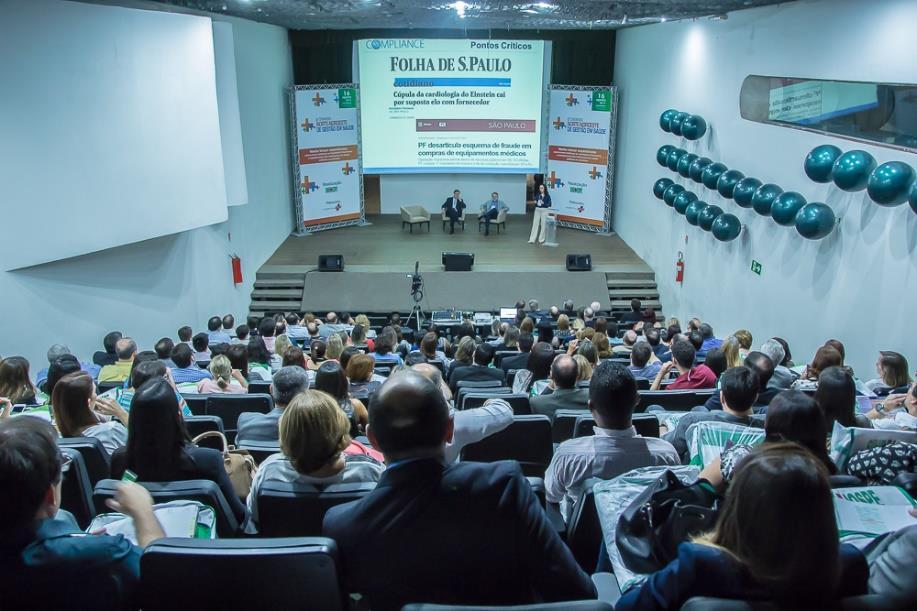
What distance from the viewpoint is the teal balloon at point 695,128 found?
30.9 ft

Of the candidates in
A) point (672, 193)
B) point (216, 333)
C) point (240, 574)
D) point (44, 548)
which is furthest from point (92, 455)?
point (672, 193)

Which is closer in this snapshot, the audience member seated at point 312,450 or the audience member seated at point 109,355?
the audience member seated at point 312,450

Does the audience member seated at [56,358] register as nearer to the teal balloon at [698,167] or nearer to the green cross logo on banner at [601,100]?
the teal balloon at [698,167]

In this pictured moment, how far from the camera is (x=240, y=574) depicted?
1654mm

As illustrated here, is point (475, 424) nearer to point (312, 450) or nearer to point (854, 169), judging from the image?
point (312, 450)

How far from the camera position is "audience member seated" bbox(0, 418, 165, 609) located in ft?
5.12

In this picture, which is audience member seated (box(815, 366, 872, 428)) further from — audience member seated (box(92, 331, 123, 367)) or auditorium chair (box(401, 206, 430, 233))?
auditorium chair (box(401, 206, 430, 233))

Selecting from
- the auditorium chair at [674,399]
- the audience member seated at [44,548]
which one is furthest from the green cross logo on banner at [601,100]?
the audience member seated at [44,548]

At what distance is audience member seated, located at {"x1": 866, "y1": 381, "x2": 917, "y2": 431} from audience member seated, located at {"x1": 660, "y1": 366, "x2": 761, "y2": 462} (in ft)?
2.06

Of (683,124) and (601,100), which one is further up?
(601,100)

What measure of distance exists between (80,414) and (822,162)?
231 inches

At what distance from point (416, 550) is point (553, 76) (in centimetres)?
1353

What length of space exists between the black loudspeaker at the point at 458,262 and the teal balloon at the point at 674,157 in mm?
3482

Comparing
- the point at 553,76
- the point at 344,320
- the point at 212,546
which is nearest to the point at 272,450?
the point at 212,546
